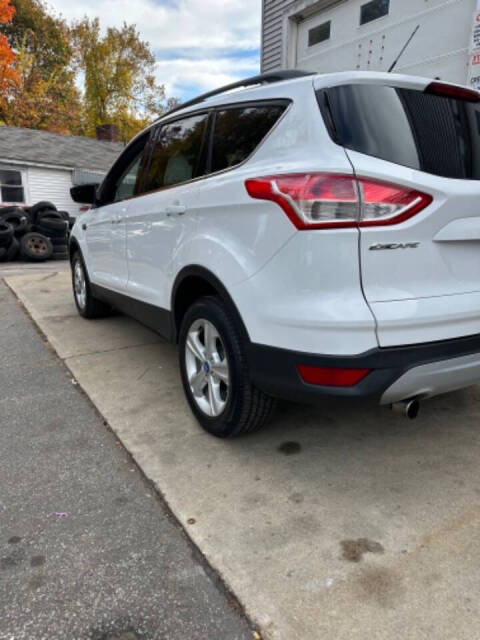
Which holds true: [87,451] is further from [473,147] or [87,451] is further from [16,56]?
[16,56]

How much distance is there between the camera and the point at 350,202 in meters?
1.73

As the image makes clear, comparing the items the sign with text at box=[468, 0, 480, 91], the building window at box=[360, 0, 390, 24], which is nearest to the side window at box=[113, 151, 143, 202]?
the sign with text at box=[468, 0, 480, 91]

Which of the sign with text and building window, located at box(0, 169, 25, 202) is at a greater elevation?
the sign with text

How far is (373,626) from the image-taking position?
57.8 inches

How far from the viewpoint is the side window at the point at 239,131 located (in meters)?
2.18

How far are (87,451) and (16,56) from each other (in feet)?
120

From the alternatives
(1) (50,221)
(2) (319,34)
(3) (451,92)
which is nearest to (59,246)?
(1) (50,221)

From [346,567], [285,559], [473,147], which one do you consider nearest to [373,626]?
[346,567]

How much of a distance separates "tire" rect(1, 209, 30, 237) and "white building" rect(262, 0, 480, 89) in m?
7.02

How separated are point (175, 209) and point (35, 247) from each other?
10.1 meters

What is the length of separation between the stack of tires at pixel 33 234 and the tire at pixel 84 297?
677 centimetres

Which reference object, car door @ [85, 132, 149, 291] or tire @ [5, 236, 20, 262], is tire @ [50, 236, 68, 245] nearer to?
tire @ [5, 236, 20, 262]

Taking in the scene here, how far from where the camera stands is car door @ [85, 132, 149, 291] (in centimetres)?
365

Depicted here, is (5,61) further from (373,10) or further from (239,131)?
(239,131)
